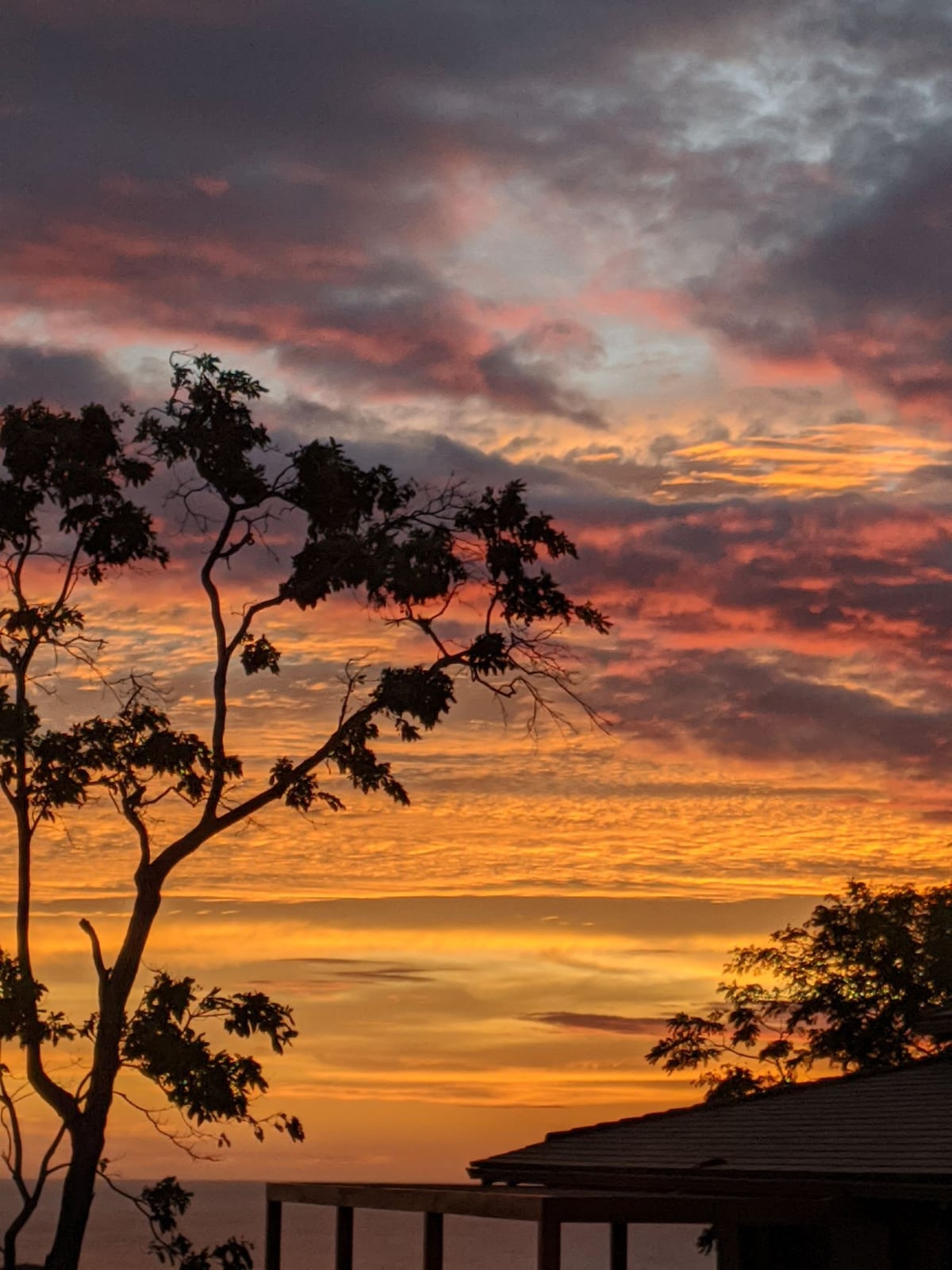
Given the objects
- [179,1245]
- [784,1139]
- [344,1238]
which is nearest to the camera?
[784,1139]

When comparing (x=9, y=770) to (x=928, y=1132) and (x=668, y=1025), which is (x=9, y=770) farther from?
(x=928, y=1132)

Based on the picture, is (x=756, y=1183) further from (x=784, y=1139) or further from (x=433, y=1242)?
(x=433, y=1242)

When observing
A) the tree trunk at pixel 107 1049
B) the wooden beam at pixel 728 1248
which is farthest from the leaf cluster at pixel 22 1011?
the wooden beam at pixel 728 1248

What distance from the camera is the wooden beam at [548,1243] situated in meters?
15.3

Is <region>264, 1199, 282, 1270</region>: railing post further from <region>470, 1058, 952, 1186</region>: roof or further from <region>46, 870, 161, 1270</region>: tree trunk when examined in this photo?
<region>46, 870, 161, 1270</region>: tree trunk

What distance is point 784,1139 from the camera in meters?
19.2

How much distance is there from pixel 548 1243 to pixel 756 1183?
9.96 feet

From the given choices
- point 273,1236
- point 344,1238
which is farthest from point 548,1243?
point 273,1236

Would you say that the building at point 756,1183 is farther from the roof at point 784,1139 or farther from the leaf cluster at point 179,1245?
the leaf cluster at point 179,1245

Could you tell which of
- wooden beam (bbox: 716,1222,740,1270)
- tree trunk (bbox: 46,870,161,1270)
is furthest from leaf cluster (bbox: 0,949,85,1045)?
wooden beam (bbox: 716,1222,740,1270)

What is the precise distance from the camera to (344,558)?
29.1 metres

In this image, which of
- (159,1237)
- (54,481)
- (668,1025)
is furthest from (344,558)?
(668,1025)

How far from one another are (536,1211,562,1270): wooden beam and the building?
0.6 inches

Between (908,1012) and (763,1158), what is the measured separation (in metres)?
18.8
